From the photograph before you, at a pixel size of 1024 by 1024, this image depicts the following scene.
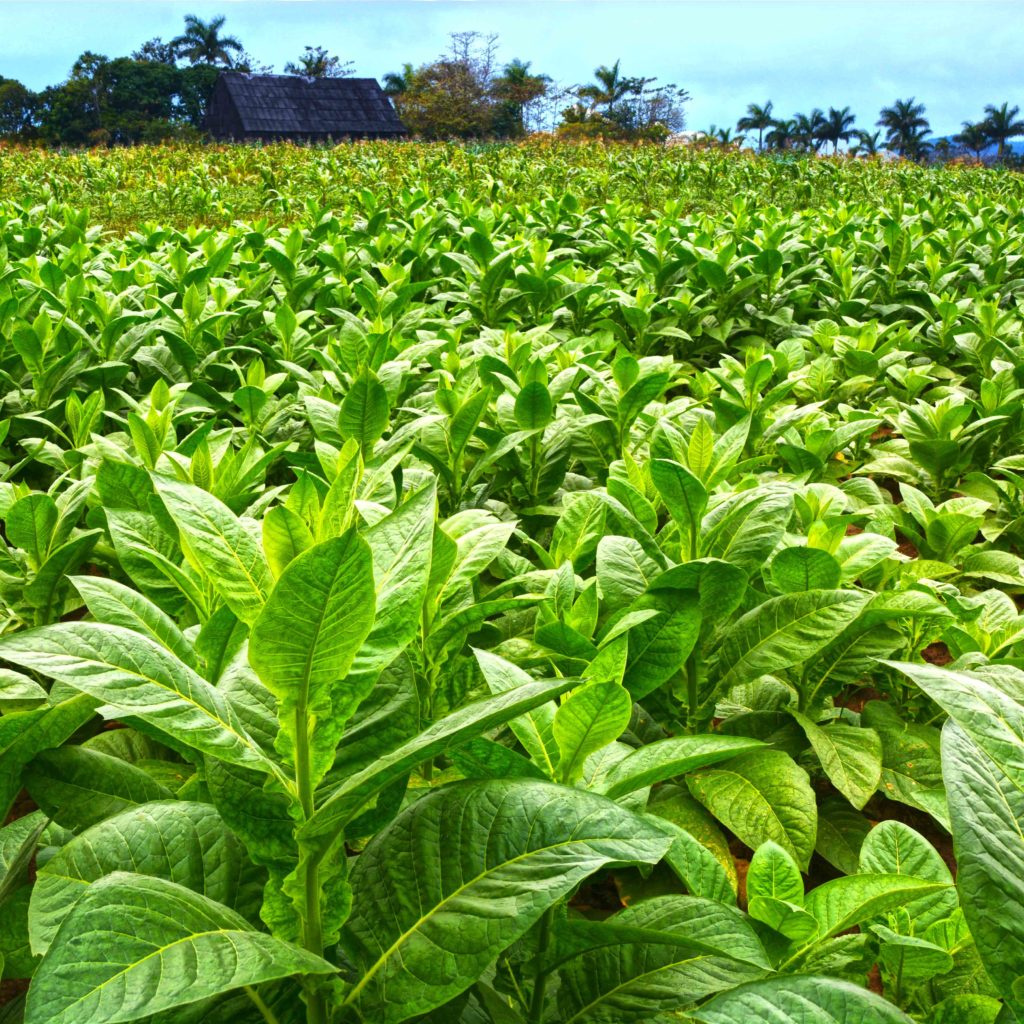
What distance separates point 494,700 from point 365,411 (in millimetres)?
1646

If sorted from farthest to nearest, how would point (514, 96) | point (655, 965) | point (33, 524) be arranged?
point (514, 96), point (33, 524), point (655, 965)

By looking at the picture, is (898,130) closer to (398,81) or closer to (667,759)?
(398,81)

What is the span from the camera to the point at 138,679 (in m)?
1.11

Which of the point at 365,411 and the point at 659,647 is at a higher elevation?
the point at 365,411

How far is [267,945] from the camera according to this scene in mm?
1062

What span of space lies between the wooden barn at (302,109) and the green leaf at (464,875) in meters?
71.3

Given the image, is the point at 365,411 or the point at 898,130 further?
the point at 898,130

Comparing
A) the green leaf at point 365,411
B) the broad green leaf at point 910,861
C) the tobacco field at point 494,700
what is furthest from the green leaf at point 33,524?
the broad green leaf at point 910,861

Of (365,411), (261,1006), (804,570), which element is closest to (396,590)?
(261,1006)

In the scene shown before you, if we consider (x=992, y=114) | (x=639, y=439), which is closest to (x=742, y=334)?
(x=639, y=439)

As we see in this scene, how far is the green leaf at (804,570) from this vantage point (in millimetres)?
1988

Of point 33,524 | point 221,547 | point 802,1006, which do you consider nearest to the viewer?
point 802,1006

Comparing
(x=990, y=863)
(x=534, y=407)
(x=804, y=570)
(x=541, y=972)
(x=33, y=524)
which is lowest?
(x=541, y=972)

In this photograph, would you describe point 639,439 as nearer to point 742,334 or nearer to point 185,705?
point 185,705
